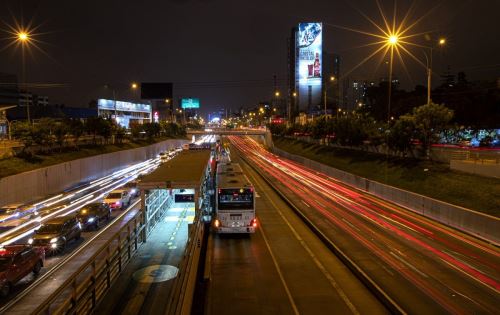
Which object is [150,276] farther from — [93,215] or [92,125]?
[92,125]

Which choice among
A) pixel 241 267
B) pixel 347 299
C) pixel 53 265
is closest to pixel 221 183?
pixel 241 267

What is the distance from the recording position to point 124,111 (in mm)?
137375

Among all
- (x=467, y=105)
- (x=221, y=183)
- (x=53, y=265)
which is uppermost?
(x=467, y=105)

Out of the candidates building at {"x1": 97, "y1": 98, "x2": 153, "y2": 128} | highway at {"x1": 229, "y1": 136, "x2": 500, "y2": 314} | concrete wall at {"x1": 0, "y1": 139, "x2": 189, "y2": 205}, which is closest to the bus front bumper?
highway at {"x1": 229, "y1": 136, "x2": 500, "y2": 314}

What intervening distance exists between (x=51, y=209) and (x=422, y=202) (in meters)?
28.7

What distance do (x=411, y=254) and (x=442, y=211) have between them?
8.93 metres

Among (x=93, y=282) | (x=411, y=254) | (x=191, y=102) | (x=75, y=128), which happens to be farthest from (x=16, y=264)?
(x=191, y=102)

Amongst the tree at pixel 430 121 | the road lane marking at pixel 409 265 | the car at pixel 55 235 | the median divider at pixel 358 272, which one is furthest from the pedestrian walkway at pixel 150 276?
the tree at pixel 430 121

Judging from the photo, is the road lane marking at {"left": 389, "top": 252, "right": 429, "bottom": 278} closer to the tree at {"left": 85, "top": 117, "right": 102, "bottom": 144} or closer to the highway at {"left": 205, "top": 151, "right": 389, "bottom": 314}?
the highway at {"left": 205, "top": 151, "right": 389, "bottom": 314}

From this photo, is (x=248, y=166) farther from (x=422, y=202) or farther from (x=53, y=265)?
(x=53, y=265)

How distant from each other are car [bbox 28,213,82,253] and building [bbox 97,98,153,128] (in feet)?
285

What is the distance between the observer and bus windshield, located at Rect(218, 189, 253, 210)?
80.6 feet

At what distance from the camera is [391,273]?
735 inches

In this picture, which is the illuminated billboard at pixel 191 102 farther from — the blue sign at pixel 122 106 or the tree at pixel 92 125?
the tree at pixel 92 125
